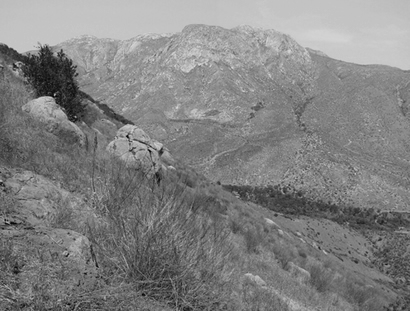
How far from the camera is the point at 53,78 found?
Answer: 12.5 m

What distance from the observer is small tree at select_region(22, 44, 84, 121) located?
12125 mm

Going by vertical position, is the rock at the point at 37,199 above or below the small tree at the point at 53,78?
below

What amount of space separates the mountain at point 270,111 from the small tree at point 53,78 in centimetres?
6327

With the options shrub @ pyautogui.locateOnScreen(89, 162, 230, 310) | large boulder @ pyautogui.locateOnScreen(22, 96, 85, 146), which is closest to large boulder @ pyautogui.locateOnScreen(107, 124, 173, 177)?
large boulder @ pyautogui.locateOnScreen(22, 96, 85, 146)

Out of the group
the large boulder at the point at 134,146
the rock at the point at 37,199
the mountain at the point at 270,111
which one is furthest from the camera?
the mountain at the point at 270,111

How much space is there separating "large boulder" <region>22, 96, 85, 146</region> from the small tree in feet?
12.1

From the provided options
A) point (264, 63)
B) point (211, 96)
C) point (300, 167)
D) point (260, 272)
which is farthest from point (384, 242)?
point (264, 63)

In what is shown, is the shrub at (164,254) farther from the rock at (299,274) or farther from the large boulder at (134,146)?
the large boulder at (134,146)

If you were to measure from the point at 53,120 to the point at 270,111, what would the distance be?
110m

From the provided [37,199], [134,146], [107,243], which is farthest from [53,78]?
[107,243]

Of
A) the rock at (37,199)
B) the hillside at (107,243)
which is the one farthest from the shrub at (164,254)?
the rock at (37,199)

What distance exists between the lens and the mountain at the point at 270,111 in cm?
7412

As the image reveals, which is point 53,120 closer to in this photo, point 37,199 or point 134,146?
point 134,146

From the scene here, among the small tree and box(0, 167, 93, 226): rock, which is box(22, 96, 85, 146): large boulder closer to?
the small tree
